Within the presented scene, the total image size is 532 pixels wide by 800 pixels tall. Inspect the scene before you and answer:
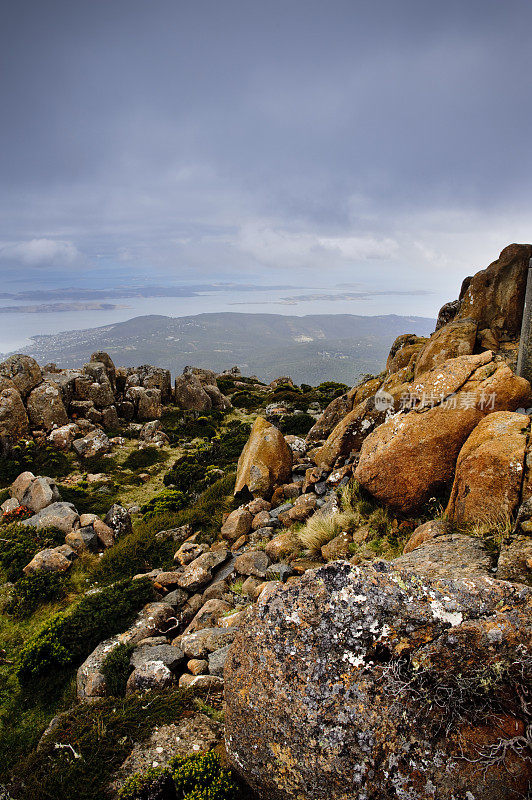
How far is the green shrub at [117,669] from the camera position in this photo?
6.59m

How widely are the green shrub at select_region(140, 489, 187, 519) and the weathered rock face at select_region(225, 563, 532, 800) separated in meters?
13.9

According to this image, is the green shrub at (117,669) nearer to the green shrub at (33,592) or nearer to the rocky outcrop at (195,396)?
the green shrub at (33,592)

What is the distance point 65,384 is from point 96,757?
29.8 meters

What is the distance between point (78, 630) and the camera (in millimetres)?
8414

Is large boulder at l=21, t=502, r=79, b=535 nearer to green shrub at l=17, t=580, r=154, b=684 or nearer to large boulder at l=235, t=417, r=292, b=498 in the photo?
green shrub at l=17, t=580, r=154, b=684

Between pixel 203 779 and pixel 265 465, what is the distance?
37.8 feet

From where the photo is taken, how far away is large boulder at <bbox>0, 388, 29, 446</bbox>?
78.5ft

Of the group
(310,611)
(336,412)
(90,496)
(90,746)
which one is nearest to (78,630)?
(90,746)

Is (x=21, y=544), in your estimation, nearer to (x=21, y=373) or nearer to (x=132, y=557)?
(x=132, y=557)

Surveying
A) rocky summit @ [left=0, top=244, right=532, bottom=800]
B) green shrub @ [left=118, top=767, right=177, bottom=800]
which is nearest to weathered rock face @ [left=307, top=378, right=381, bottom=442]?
rocky summit @ [left=0, top=244, right=532, bottom=800]

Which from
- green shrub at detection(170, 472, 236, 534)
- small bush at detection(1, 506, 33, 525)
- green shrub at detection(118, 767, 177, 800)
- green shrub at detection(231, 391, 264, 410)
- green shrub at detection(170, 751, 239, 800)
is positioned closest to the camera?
green shrub at detection(170, 751, 239, 800)

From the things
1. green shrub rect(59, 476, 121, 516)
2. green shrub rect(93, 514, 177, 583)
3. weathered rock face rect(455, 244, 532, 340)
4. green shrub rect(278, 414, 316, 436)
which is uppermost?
weathered rock face rect(455, 244, 532, 340)

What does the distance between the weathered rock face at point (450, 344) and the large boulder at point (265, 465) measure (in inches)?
254

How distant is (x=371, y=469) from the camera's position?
28.2 ft
